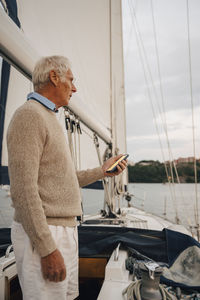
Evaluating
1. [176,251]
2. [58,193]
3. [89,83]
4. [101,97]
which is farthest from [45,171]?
[101,97]

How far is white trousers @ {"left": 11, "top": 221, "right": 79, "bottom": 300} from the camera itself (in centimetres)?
71

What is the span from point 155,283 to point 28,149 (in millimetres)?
658

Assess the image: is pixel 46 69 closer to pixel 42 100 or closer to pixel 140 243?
pixel 42 100

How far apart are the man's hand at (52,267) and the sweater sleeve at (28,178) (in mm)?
23

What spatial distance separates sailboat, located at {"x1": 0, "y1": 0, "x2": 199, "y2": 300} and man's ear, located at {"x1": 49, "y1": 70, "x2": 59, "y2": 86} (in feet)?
0.64

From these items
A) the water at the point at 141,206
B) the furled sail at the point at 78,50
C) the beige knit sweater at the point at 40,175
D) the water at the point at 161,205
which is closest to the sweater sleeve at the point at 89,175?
the beige knit sweater at the point at 40,175

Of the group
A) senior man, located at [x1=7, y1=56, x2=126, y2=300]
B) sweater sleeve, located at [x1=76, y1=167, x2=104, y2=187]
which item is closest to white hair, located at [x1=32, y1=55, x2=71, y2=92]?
senior man, located at [x1=7, y1=56, x2=126, y2=300]

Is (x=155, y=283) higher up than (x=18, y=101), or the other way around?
(x=18, y=101)

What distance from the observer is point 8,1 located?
1480 millimetres

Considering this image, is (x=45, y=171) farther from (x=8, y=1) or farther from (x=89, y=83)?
(x=89, y=83)

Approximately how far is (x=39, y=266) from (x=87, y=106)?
155 centimetres

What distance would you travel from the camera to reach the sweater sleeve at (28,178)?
66 cm

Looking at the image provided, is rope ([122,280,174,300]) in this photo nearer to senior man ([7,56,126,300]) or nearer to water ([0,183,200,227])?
senior man ([7,56,126,300])

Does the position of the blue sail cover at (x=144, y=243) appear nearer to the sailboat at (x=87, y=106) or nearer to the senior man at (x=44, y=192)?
the sailboat at (x=87, y=106)
